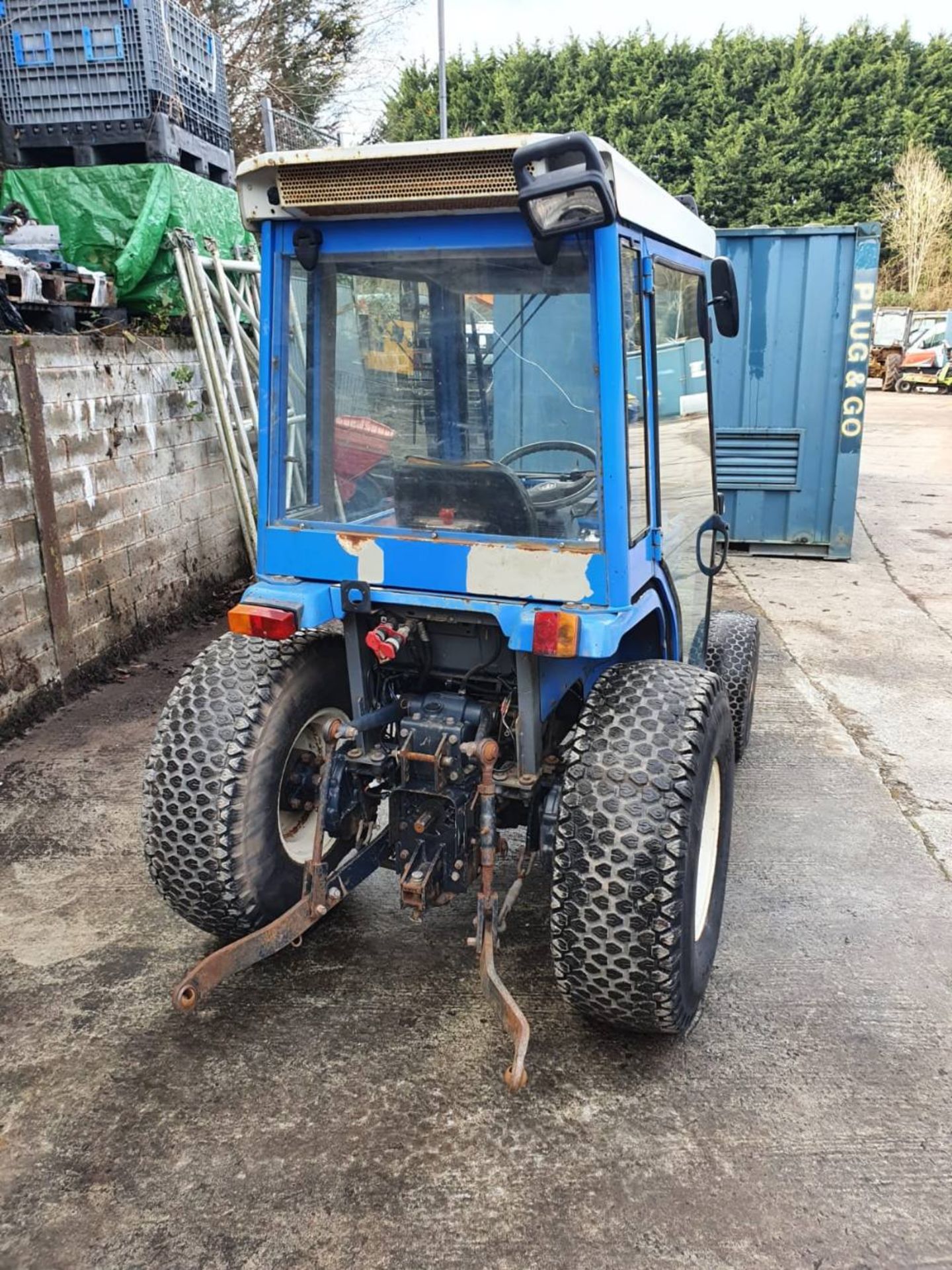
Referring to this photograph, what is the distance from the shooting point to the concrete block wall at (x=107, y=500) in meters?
4.61

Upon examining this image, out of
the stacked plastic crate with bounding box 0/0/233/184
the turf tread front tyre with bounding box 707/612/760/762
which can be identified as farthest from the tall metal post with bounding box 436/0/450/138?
the turf tread front tyre with bounding box 707/612/760/762

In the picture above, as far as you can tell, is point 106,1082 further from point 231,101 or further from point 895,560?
point 231,101

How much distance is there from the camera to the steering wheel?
2446 millimetres

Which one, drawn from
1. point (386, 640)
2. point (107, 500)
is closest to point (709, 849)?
point (386, 640)

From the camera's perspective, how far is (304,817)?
2949mm

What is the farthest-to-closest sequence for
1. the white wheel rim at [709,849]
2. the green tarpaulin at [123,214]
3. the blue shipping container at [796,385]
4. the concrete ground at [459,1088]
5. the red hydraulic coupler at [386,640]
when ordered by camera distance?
the blue shipping container at [796,385] → the green tarpaulin at [123,214] → the white wheel rim at [709,849] → the red hydraulic coupler at [386,640] → the concrete ground at [459,1088]

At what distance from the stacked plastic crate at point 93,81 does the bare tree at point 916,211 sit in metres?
30.9

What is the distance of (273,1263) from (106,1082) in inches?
28.6

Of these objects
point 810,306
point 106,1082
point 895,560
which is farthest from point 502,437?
point 895,560

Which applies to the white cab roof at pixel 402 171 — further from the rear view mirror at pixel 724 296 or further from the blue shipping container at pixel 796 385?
the blue shipping container at pixel 796 385

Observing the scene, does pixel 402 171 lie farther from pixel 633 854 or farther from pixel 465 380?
pixel 633 854

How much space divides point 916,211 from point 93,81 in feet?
104

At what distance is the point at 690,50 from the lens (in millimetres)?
31844

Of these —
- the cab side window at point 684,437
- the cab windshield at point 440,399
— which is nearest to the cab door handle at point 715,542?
the cab side window at point 684,437
